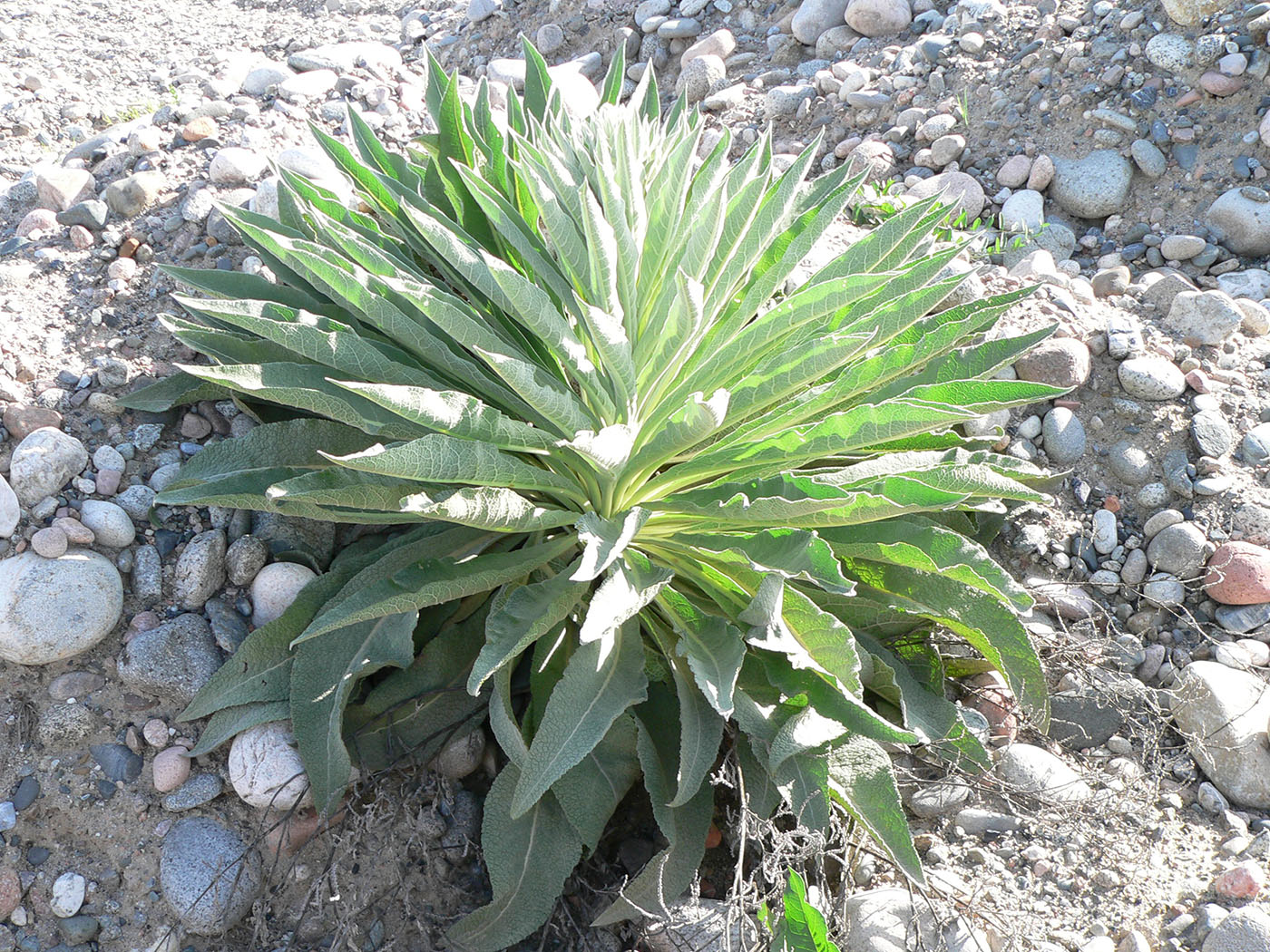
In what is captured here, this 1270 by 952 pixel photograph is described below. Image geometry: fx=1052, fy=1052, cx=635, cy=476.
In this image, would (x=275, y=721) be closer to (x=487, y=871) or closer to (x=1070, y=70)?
(x=487, y=871)

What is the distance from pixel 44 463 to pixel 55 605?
0.33m

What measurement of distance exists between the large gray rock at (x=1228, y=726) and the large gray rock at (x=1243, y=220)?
166 cm

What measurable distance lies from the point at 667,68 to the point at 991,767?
11.4ft

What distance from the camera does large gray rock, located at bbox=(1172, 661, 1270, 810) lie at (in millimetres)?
2139

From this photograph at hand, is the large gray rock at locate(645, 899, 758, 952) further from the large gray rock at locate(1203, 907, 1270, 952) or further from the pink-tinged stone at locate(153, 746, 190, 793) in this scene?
the pink-tinged stone at locate(153, 746, 190, 793)

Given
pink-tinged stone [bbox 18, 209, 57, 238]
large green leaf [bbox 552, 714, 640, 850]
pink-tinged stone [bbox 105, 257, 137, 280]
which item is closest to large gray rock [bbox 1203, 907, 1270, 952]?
large green leaf [bbox 552, 714, 640, 850]

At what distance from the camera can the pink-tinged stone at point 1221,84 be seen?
3.54 m

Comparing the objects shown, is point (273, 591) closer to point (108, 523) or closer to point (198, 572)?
point (198, 572)

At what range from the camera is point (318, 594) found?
213cm

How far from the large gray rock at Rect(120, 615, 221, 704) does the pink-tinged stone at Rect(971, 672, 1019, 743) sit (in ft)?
5.30

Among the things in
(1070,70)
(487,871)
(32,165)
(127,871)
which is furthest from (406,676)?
(1070,70)

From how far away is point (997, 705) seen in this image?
2.29m

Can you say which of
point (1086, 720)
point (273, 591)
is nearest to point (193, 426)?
point (273, 591)

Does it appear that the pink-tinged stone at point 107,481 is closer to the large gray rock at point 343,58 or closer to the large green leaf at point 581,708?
the large green leaf at point 581,708
